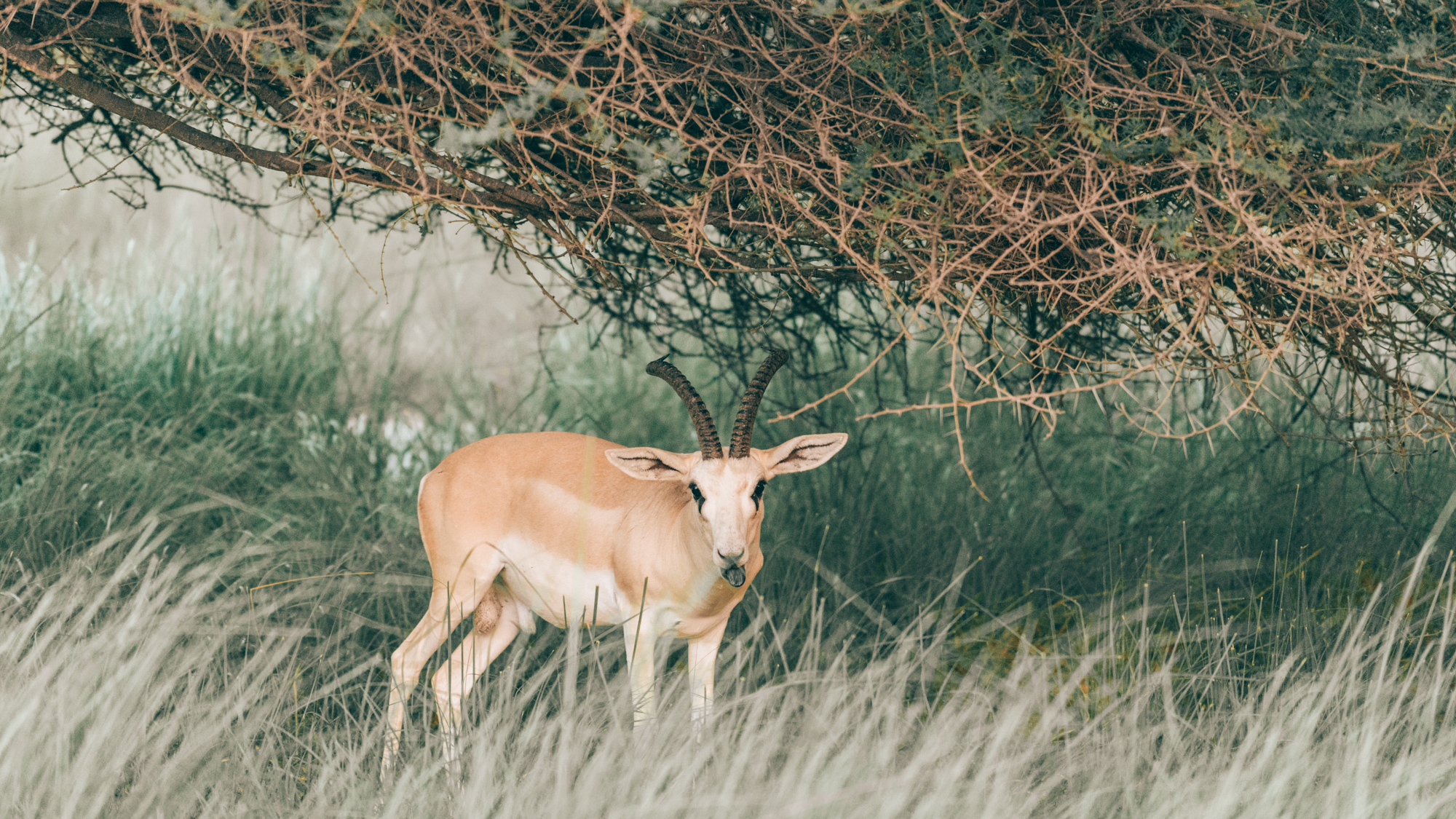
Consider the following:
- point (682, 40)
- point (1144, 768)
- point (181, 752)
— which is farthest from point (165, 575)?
point (1144, 768)

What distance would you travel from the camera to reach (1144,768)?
116 inches

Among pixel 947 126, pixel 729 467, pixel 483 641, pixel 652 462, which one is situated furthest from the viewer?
pixel 483 641

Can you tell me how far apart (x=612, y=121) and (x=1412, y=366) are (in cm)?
508

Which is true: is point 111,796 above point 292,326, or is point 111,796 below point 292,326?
below

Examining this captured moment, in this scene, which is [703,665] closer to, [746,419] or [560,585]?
[560,585]

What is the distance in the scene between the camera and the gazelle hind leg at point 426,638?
3.07 m

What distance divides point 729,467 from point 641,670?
61cm

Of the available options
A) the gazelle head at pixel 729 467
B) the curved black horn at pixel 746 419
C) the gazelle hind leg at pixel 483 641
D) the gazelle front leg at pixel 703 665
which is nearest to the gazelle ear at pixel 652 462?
the gazelle head at pixel 729 467

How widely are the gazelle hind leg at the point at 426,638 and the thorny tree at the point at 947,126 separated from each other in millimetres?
931

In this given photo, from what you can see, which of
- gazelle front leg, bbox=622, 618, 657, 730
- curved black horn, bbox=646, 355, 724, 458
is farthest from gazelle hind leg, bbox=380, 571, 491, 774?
curved black horn, bbox=646, 355, 724, 458

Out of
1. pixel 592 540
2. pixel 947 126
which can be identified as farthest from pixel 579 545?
pixel 947 126

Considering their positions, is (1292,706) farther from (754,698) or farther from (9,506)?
(9,506)

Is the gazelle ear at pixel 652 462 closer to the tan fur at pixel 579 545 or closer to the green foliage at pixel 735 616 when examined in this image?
the tan fur at pixel 579 545

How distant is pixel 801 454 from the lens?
2.92 m
